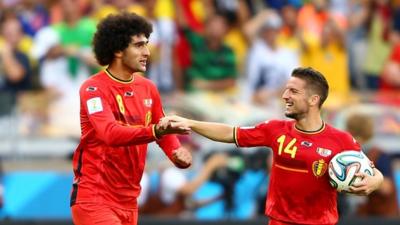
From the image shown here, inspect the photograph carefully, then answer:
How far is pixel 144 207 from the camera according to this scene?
13344mm

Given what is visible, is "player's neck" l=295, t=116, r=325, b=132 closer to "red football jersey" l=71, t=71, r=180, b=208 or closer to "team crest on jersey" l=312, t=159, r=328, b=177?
"team crest on jersey" l=312, t=159, r=328, b=177

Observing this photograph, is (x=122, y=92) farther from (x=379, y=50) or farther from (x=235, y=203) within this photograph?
(x=379, y=50)

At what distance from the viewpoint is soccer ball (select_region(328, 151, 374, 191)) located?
8.88 meters

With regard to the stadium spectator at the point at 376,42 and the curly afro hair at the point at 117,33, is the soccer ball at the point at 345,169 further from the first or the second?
the stadium spectator at the point at 376,42

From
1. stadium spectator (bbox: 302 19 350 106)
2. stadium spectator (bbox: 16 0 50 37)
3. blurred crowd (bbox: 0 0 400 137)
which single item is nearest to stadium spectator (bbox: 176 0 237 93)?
blurred crowd (bbox: 0 0 400 137)

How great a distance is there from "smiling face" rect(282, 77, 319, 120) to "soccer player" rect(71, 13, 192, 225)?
90 cm

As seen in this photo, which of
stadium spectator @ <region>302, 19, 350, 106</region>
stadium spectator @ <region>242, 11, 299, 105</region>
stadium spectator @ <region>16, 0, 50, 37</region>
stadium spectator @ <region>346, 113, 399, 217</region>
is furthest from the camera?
stadium spectator @ <region>302, 19, 350, 106</region>

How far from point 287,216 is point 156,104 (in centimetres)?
141

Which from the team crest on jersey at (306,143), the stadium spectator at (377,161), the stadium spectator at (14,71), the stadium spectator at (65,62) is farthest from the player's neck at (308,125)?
the stadium spectator at (14,71)

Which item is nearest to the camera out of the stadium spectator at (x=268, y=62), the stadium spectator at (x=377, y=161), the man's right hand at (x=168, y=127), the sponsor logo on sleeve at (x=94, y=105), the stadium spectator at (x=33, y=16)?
the man's right hand at (x=168, y=127)

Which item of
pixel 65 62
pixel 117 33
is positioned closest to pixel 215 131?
pixel 117 33

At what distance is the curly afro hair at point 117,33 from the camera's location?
9367mm

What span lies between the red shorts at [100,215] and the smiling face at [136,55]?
1135 mm

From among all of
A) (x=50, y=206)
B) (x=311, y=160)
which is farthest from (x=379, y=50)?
(x=311, y=160)
